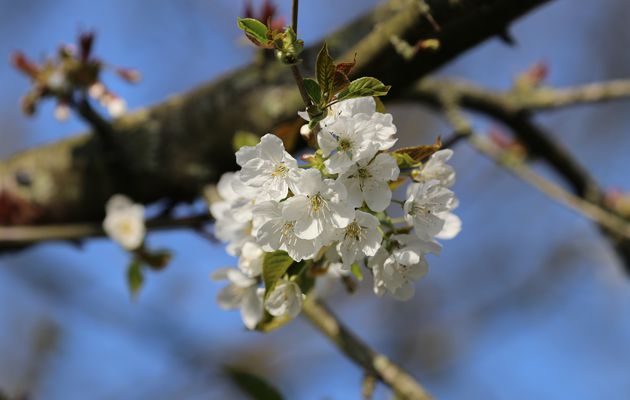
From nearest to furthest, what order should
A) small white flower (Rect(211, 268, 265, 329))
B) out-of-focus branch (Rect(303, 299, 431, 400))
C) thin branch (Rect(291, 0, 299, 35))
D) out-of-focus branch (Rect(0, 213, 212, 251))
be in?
thin branch (Rect(291, 0, 299, 35)), small white flower (Rect(211, 268, 265, 329)), out-of-focus branch (Rect(303, 299, 431, 400)), out-of-focus branch (Rect(0, 213, 212, 251))

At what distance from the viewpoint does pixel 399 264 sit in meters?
0.77

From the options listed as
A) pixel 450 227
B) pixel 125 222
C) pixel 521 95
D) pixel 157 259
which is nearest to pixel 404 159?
pixel 450 227

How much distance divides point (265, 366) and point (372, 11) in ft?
11.1

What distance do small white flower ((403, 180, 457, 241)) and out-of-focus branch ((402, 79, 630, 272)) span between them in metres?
1.14

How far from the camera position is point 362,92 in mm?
675

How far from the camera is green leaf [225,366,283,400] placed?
1050mm

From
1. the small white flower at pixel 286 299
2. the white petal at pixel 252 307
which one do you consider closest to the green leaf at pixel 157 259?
the white petal at pixel 252 307

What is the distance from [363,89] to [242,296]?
0.41 meters

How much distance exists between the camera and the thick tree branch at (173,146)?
1.54m

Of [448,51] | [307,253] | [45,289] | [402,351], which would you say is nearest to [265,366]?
[402,351]

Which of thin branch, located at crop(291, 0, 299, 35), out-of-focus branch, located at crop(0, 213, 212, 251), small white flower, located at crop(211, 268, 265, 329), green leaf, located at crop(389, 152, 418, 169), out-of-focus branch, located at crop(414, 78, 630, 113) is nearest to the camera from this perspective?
thin branch, located at crop(291, 0, 299, 35)

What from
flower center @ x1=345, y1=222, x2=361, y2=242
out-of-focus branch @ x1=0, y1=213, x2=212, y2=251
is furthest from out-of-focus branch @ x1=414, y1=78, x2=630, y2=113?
flower center @ x1=345, y1=222, x2=361, y2=242

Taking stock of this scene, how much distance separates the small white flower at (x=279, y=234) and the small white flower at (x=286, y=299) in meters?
0.12

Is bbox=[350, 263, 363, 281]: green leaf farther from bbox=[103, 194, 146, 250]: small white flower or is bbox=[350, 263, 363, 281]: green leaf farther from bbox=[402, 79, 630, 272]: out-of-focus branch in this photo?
bbox=[402, 79, 630, 272]: out-of-focus branch
